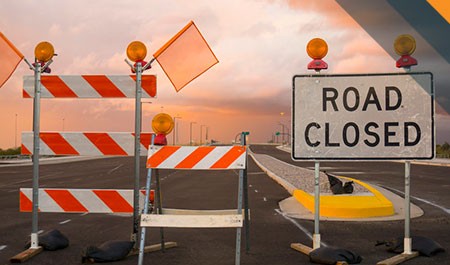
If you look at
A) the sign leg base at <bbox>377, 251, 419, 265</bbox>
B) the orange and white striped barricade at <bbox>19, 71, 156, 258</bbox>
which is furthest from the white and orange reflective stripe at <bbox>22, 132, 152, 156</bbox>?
the sign leg base at <bbox>377, 251, 419, 265</bbox>

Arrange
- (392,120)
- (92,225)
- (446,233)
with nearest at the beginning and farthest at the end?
(392,120), (446,233), (92,225)

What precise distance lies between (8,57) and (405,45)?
20.2ft

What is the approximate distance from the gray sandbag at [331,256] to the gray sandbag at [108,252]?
2.62 meters

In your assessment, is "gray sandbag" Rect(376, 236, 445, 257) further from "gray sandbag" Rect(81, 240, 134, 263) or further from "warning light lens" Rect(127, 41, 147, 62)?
"warning light lens" Rect(127, 41, 147, 62)

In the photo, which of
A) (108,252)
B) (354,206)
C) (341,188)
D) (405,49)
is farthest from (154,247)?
(341,188)

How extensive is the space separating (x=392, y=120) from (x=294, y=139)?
145 centimetres

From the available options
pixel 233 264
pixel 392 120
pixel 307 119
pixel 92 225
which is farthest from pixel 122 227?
pixel 392 120

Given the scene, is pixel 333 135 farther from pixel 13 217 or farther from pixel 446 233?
pixel 13 217

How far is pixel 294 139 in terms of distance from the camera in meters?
7.73

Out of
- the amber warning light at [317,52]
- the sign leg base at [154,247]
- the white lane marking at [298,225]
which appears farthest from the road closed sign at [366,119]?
the sign leg base at [154,247]

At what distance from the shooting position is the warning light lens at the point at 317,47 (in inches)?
310

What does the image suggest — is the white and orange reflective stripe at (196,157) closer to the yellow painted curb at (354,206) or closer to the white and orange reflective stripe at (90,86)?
the white and orange reflective stripe at (90,86)

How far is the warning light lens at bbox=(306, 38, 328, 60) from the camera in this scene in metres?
7.87

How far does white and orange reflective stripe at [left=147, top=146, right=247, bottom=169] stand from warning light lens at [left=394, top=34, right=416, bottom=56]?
2.95m
